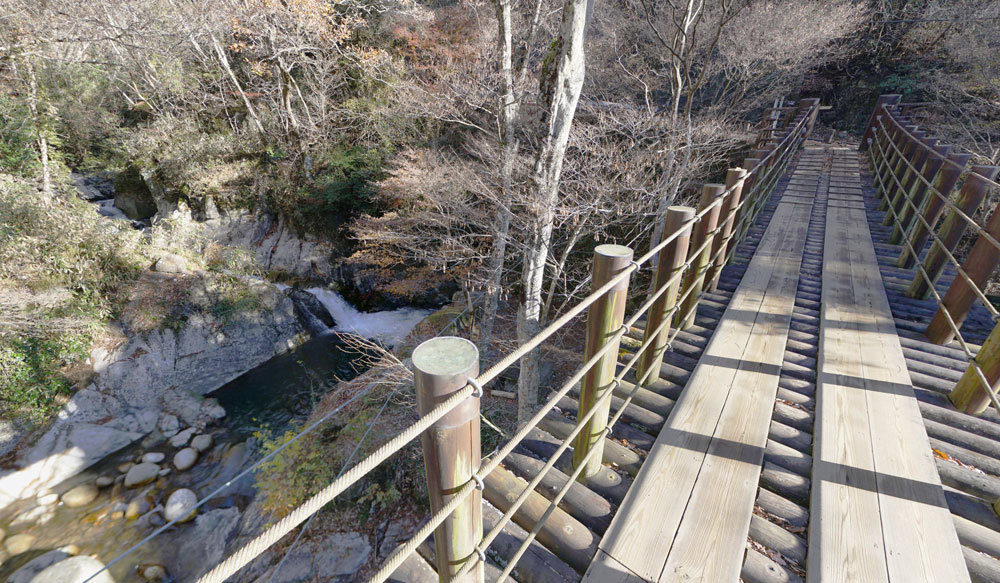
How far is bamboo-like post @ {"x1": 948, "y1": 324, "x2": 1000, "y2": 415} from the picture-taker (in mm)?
2422

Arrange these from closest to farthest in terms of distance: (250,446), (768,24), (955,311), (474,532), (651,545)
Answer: (474,532), (651,545), (955,311), (250,446), (768,24)

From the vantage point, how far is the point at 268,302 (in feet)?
36.6

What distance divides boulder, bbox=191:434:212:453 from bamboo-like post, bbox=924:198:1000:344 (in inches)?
436

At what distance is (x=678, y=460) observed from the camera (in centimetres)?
212

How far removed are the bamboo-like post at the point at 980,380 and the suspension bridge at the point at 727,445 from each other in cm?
1

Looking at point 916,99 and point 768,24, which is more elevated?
point 768,24

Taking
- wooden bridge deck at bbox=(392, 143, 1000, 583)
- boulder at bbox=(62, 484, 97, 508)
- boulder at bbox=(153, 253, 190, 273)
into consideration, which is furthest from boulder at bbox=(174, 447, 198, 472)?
wooden bridge deck at bbox=(392, 143, 1000, 583)

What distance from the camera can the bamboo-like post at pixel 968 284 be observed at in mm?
2926

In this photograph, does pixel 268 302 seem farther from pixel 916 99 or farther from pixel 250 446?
pixel 916 99

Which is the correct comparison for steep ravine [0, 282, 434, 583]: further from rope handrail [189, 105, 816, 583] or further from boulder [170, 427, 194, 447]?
rope handrail [189, 105, 816, 583]

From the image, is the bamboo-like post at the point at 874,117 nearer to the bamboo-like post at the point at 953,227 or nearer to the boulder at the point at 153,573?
the bamboo-like post at the point at 953,227

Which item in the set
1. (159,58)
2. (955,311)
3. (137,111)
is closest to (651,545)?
(955,311)

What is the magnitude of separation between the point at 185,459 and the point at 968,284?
11.2 meters

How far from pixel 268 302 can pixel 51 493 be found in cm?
542
